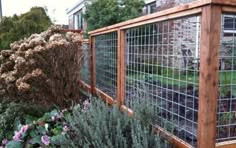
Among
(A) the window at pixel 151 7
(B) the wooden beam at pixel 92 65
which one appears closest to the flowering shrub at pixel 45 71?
(B) the wooden beam at pixel 92 65

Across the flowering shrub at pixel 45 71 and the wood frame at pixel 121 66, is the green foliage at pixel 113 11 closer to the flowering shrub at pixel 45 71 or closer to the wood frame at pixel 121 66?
the flowering shrub at pixel 45 71

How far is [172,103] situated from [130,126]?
0.41 metres

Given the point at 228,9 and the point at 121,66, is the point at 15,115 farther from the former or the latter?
the point at 228,9

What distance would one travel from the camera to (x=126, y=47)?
3.29 meters

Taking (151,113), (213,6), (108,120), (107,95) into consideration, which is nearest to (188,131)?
(151,113)

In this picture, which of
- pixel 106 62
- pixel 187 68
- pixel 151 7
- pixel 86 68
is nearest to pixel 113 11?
pixel 151 7

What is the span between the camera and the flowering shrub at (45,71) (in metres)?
3.59

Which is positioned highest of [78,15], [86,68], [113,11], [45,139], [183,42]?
[78,15]

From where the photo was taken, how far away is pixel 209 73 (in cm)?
170

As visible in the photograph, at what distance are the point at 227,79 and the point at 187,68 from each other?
0.29m

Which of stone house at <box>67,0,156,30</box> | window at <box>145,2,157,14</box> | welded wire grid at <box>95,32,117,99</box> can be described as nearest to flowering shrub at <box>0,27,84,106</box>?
welded wire grid at <box>95,32,117,99</box>

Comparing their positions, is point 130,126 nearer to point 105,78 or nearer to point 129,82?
point 129,82

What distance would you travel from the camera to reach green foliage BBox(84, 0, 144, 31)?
10.2 metres

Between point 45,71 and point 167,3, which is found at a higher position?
point 167,3
